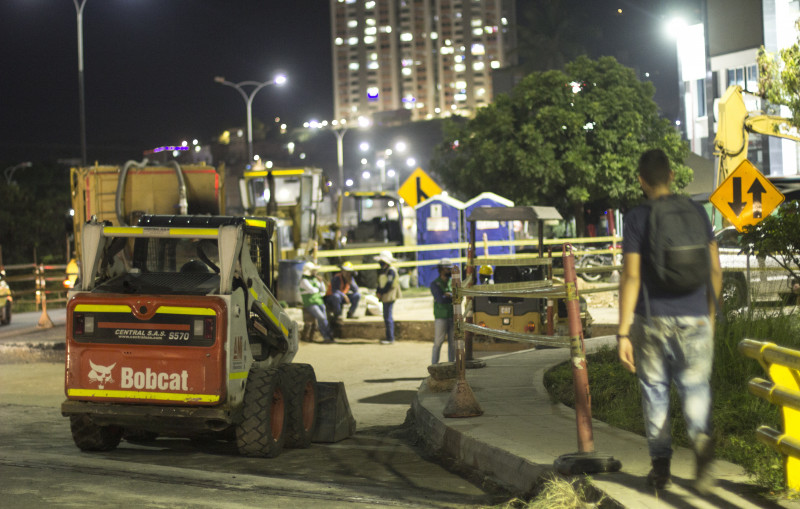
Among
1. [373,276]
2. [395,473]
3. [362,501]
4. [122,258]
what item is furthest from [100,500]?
[373,276]

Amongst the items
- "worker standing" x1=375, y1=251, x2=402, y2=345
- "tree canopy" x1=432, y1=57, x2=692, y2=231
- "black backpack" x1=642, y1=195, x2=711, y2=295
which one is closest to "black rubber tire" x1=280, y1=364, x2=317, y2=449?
"black backpack" x1=642, y1=195, x2=711, y2=295

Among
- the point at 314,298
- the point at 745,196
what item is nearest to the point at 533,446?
the point at 745,196

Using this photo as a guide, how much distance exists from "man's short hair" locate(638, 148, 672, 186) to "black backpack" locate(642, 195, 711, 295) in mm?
176

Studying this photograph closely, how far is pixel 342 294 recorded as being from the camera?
62.1ft

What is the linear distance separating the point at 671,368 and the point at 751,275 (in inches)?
527

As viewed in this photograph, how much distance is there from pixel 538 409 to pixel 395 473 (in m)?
1.88

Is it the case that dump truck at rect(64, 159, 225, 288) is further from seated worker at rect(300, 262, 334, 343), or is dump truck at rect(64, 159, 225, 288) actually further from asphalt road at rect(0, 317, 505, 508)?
asphalt road at rect(0, 317, 505, 508)

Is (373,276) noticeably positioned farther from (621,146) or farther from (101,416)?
(101,416)

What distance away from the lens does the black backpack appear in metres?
5.16

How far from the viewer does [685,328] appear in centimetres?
516

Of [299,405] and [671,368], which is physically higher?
[671,368]

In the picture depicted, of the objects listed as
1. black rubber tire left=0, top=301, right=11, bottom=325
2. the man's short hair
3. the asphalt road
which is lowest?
the asphalt road

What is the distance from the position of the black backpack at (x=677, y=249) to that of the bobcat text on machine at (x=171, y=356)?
356 centimetres

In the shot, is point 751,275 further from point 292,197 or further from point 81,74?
point 81,74
